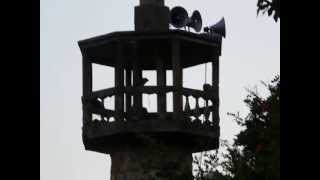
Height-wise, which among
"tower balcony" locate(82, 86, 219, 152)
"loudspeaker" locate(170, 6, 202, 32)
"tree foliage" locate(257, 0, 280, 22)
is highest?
"loudspeaker" locate(170, 6, 202, 32)

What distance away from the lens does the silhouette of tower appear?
25969mm

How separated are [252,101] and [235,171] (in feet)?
3.19

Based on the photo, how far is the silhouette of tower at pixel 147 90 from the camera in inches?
1022

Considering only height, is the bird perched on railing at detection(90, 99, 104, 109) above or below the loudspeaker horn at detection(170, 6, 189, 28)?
below

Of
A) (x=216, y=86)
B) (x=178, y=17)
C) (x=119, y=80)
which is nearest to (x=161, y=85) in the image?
(x=119, y=80)

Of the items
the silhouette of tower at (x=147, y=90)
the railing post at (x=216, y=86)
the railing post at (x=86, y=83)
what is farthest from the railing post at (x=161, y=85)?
the railing post at (x=86, y=83)

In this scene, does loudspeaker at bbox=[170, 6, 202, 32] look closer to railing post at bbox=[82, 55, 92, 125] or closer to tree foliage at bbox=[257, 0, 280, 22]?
railing post at bbox=[82, 55, 92, 125]

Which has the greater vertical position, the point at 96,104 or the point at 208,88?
the point at 208,88

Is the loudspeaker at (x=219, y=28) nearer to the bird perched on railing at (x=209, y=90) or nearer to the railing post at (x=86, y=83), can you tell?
the bird perched on railing at (x=209, y=90)

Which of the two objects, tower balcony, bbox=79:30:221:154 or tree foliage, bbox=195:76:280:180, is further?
tower balcony, bbox=79:30:221:154

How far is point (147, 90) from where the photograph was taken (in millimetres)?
25750

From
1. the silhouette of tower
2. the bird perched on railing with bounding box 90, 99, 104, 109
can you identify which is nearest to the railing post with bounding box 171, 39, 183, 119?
the silhouette of tower

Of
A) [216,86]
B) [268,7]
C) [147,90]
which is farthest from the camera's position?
[216,86]

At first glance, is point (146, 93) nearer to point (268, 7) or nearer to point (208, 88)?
point (208, 88)
